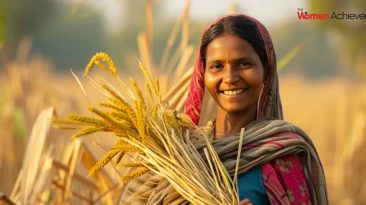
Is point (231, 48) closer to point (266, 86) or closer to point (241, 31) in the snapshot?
point (241, 31)

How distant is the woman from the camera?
3162 mm

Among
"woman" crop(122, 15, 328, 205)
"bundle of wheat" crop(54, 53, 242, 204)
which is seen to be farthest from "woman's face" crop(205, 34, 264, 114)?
"bundle of wheat" crop(54, 53, 242, 204)

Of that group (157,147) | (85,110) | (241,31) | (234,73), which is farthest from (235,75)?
(85,110)

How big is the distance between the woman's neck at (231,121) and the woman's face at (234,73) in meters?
0.03

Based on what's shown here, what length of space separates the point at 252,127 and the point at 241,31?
1.09 ft

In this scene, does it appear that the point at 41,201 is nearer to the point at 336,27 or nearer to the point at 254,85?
the point at 254,85

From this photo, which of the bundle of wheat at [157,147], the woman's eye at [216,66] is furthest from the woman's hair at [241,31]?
the bundle of wheat at [157,147]

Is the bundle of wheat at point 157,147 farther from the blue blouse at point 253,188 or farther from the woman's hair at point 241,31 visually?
the woman's hair at point 241,31

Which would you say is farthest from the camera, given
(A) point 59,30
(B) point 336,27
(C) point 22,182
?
(A) point 59,30

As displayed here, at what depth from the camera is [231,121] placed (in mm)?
3389

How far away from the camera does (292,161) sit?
3.21 m

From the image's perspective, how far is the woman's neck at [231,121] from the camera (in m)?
3.37

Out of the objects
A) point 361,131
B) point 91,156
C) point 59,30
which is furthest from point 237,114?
point 59,30

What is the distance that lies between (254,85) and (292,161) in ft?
0.96
